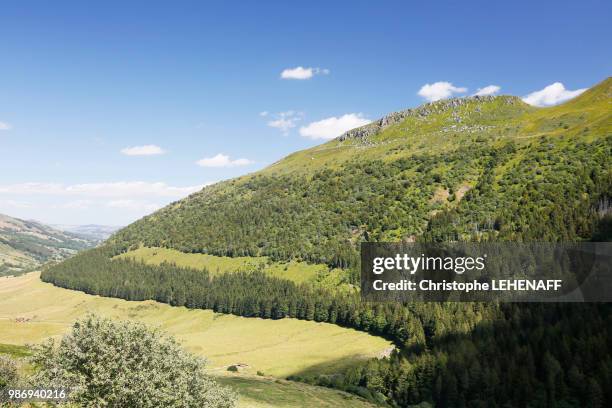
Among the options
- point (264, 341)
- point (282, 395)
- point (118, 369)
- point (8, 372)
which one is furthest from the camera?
point (264, 341)

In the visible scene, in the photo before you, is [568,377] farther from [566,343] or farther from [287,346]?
[287,346]

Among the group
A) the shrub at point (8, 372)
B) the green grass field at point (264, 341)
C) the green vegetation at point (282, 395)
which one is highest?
the shrub at point (8, 372)

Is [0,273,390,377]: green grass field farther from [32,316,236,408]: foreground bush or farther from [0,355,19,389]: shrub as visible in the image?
[32,316,236,408]: foreground bush

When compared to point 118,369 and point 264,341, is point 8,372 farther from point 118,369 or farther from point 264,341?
point 264,341

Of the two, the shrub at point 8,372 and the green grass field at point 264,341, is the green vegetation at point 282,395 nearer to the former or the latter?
the green grass field at point 264,341

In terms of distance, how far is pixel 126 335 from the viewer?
40562 millimetres

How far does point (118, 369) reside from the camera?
127ft

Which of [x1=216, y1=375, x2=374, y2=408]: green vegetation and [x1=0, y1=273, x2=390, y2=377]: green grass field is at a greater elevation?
[x1=216, y1=375, x2=374, y2=408]: green vegetation

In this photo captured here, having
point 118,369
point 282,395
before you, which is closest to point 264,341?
point 282,395

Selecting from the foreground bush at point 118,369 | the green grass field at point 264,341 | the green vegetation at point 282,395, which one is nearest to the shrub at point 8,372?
the foreground bush at point 118,369

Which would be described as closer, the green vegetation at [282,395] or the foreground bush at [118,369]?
the foreground bush at [118,369]

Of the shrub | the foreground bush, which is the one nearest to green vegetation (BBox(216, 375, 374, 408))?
the foreground bush

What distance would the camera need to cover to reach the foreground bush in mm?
36750

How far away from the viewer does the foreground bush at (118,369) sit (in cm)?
3675
